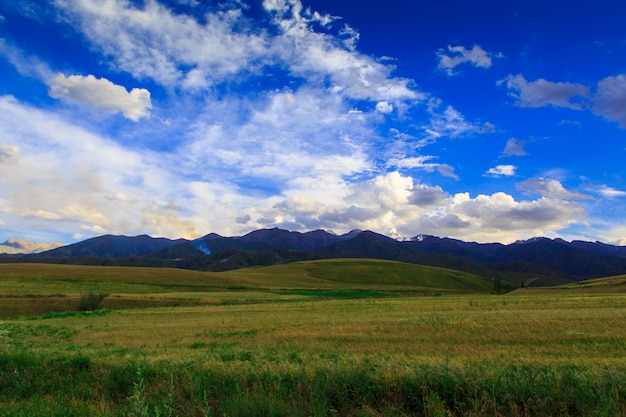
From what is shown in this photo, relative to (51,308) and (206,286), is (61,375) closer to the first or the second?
(51,308)

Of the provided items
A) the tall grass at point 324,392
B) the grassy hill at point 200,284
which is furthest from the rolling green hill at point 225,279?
the tall grass at point 324,392

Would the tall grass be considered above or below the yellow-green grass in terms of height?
above

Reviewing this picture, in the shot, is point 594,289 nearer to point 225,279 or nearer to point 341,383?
point 341,383

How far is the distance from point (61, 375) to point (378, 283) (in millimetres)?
151624

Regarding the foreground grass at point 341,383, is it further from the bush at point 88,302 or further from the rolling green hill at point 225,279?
the rolling green hill at point 225,279

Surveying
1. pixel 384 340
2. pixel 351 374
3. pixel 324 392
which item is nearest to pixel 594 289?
pixel 384 340

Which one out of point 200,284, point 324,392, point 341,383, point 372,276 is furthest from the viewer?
point 372,276

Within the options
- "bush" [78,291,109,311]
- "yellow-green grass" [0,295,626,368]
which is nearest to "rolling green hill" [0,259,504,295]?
"bush" [78,291,109,311]

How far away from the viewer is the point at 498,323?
2350 cm

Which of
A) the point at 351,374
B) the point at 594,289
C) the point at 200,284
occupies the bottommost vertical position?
the point at 200,284

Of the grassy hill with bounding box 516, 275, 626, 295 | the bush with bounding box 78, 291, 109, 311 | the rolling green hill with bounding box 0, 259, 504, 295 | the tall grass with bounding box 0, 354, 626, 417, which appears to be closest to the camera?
the tall grass with bounding box 0, 354, 626, 417

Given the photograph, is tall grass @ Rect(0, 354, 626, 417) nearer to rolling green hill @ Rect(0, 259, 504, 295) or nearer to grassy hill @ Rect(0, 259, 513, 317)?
grassy hill @ Rect(0, 259, 513, 317)

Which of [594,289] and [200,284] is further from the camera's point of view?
[200,284]

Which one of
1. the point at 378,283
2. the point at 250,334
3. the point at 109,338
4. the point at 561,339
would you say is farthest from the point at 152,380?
the point at 378,283
